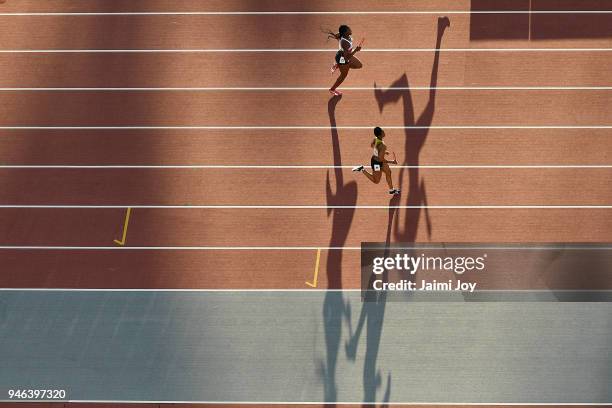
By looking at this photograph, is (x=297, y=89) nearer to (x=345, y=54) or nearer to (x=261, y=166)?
(x=345, y=54)

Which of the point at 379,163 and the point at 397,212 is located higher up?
the point at 379,163

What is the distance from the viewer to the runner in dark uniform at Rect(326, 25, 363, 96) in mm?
12164

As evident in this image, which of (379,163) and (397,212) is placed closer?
(379,163)

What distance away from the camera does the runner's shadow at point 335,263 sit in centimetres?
1226

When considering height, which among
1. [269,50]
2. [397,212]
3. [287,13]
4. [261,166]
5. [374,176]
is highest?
[287,13]

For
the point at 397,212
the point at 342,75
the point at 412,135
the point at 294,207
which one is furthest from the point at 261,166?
the point at 412,135

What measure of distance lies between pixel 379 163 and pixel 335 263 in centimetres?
227

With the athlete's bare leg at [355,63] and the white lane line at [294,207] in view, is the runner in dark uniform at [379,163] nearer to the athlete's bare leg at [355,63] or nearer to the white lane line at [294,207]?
the white lane line at [294,207]

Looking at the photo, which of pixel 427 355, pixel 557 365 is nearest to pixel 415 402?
pixel 427 355

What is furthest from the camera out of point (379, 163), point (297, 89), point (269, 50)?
point (269, 50)

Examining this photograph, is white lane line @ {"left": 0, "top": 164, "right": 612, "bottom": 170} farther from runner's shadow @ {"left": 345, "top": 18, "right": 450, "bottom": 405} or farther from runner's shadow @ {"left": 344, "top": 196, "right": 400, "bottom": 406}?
runner's shadow @ {"left": 344, "top": 196, "right": 400, "bottom": 406}

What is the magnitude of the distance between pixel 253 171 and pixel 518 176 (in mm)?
5539

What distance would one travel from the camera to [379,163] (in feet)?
39.3

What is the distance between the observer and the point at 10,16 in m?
13.4
